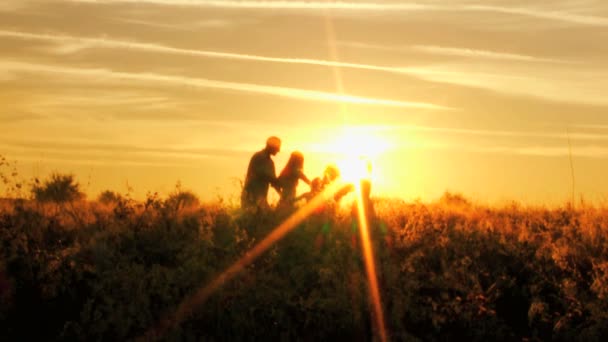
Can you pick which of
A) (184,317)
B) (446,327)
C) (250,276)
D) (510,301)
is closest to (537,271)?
(510,301)

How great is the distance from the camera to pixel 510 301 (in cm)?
1806

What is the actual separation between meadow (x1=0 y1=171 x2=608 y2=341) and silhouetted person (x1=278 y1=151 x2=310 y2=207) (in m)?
3.86

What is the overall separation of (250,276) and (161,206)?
322cm

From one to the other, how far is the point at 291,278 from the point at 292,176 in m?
6.47

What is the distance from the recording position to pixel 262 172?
78.5 feet

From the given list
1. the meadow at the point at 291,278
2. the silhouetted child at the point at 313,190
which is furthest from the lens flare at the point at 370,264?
the silhouetted child at the point at 313,190

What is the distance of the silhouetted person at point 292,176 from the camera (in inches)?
952

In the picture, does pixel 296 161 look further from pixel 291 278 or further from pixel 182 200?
pixel 291 278

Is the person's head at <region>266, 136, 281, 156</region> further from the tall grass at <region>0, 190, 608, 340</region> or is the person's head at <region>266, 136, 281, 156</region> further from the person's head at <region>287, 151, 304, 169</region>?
the tall grass at <region>0, 190, 608, 340</region>

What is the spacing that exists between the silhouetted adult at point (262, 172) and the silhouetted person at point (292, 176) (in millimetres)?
184

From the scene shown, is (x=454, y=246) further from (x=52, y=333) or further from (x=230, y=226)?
(x=52, y=333)

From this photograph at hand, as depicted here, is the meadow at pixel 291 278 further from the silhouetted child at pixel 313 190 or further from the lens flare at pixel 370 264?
the silhouetted child at pixel 313 190

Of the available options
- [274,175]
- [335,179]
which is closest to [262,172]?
[274,175]

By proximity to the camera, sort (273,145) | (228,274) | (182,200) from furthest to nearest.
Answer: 1. (273,145)
2. (182,200)
3. (228,274)
